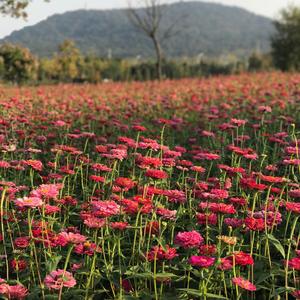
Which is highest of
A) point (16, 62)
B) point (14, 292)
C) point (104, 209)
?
point (16, 62)

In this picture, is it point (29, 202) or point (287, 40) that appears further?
point (287, 40)

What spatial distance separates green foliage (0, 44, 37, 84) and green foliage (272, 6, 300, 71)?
15.2 metres

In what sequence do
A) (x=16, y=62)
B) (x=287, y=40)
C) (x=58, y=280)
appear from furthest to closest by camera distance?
(x=287, y=40) → (x=16, y=62) → (x=58, y=280)

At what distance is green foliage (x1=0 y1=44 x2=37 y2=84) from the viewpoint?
21.4 meters

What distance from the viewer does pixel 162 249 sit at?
2.55m

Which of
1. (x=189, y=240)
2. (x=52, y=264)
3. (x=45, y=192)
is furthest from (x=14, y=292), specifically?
(x=189, y=240)

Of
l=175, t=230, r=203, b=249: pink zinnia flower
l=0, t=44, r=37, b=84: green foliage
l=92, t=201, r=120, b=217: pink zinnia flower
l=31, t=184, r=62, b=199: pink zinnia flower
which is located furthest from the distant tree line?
l=175, t=230, r=203, b=249: pink zinnia flower

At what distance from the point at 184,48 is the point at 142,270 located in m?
172

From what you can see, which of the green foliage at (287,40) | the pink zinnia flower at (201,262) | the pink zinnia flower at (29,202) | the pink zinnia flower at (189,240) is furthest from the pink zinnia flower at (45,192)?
the green foliage at (287,40)

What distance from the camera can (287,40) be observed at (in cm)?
3067

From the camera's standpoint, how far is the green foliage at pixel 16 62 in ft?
70.1

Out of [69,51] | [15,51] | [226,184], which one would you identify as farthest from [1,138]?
[69,51]

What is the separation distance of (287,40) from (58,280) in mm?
30680

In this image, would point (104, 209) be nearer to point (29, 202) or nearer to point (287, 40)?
point (29, 202)
